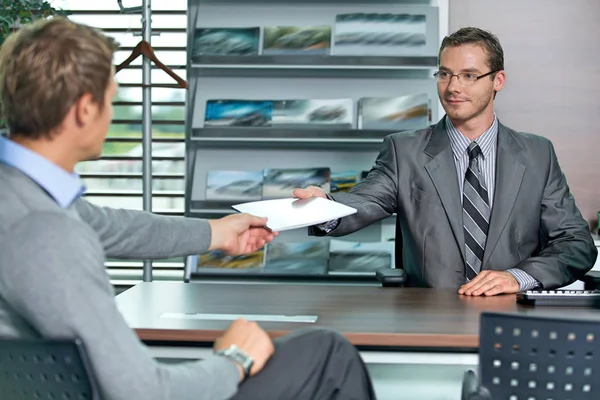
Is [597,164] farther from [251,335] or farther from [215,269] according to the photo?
[251,335]

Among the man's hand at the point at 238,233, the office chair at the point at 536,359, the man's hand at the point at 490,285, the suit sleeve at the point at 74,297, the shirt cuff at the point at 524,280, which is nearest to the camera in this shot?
the suit sleeve at the point at 74,297

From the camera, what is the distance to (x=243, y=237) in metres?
2.42

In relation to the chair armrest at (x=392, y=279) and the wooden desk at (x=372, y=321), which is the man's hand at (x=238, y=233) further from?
the chair armrest at (x=392, y=279)

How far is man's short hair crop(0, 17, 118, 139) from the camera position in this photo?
1458 millimetres

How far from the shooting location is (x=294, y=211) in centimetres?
252

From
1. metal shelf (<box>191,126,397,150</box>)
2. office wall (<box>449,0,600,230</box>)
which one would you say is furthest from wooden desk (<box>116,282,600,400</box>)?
office wall (<box>449,0,600,230</box>)

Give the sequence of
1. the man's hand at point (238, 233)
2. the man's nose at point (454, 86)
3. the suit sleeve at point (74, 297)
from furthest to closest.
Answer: the man's nose at point (454, 86)
the man's hand at point (238, 233)
the suit sleeve at point (74, 297)

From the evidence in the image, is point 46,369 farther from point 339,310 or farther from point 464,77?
point 464,77

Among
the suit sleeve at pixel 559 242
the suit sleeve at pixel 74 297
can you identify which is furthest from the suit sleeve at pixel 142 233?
the suit sleeve at pixel 559 242

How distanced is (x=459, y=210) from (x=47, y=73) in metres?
1.90

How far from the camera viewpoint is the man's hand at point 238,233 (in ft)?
7.71

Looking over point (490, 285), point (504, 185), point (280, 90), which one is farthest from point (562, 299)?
point (280, 90)

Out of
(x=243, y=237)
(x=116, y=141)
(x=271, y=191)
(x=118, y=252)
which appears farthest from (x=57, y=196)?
(x=116, y=141)

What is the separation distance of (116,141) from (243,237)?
382cm
